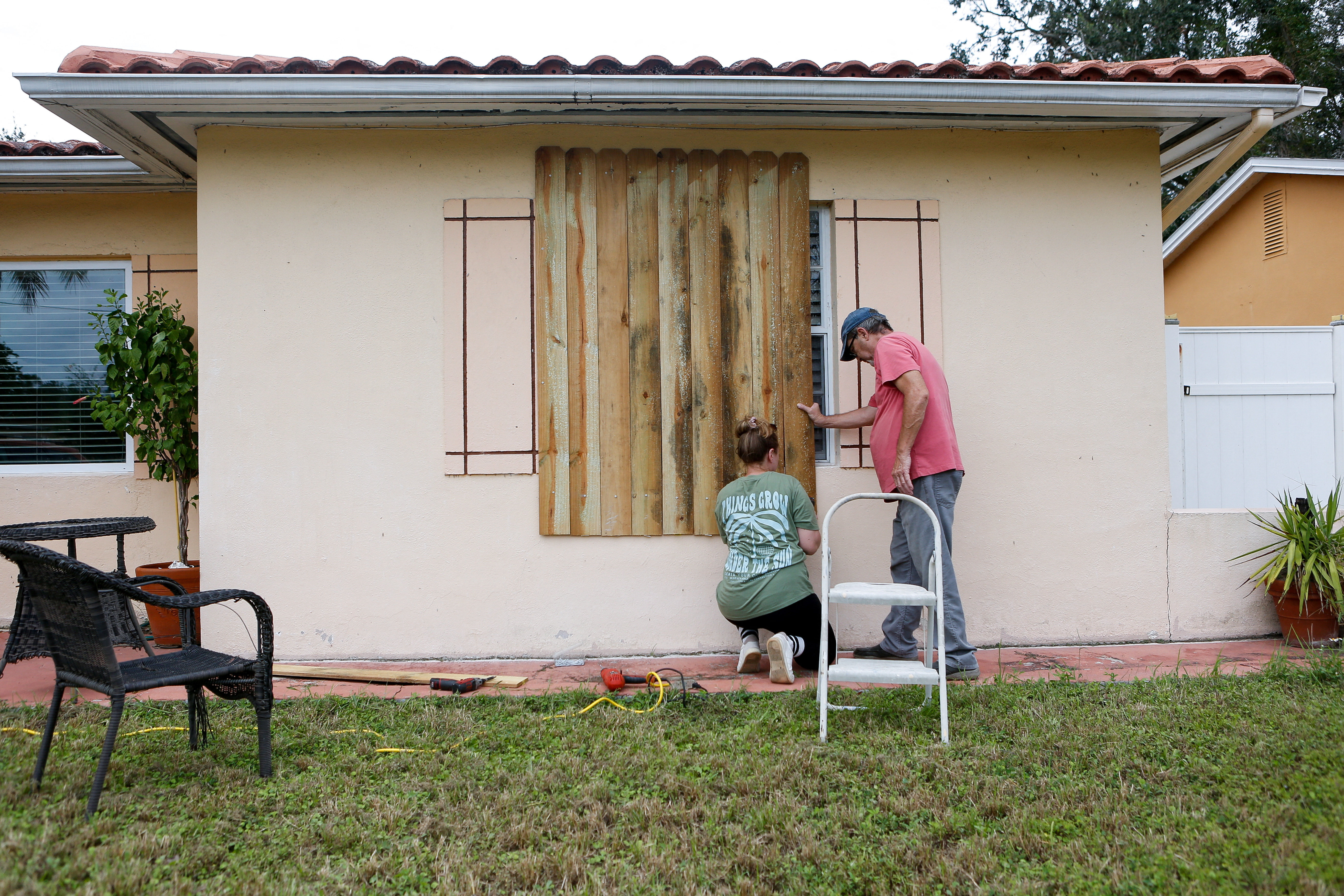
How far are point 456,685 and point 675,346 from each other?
2.21 m

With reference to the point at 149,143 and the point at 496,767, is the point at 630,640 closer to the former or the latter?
the point at 496,767

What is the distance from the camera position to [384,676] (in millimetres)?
4426

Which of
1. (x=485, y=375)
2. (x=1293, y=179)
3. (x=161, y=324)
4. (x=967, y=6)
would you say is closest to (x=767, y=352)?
(x=485, y=375)

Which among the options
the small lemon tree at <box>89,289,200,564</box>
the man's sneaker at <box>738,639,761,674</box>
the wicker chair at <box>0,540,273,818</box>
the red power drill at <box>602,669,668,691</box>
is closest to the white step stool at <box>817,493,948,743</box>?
the man's sneaker at <box>738,639,761,674</box>

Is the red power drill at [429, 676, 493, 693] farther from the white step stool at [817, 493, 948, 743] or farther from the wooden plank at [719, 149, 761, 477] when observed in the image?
the wooden plank at [719, 149, 761, 477]

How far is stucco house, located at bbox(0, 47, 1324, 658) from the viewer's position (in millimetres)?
4906

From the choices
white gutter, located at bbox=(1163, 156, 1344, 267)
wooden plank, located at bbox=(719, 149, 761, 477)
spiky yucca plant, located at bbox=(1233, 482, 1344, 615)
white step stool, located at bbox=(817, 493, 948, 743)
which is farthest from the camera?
white gutter, located at bbox=(1163, 156, 1344, 267)

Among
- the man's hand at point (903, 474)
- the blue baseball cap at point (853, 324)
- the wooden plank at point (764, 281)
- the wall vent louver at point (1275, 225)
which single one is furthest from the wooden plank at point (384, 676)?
the wall vent louver at point (1275, 225)

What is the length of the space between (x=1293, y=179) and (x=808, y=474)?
7753 millimetres

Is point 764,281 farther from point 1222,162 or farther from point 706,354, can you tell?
point 1222,162

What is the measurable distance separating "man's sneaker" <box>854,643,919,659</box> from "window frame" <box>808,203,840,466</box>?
1101 millimetres

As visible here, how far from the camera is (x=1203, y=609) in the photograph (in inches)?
202

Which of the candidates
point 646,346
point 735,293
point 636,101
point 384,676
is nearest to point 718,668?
point 384,676

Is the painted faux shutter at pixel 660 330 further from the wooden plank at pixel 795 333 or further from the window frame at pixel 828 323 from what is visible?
the window frame at pixel 828 323
